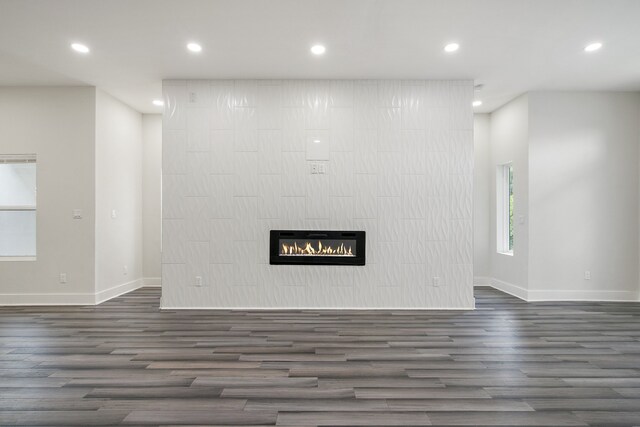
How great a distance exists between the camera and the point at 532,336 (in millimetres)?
3908

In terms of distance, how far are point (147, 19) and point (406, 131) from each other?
3197 millimetres

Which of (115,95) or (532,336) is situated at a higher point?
(115,95)

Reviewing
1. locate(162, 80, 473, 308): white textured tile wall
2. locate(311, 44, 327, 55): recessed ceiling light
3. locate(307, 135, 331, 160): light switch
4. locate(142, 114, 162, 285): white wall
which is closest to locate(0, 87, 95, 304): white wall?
locate(162, 80, 473, 308): white textured tile wall

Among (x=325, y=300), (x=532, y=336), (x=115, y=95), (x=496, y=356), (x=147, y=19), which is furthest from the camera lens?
(x=115, y=95)

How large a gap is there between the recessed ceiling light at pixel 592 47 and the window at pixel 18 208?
708cm

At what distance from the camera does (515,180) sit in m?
6.13

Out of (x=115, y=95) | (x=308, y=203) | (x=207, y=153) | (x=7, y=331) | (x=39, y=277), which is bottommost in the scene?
(x=7, y=331)

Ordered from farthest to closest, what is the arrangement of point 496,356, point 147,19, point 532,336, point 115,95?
point 115,95, point 532,336, point 147,19, point 496,356

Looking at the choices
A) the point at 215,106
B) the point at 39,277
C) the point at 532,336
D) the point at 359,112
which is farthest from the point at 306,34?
the point at 39,277

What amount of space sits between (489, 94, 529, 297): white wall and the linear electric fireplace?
2.60 metres

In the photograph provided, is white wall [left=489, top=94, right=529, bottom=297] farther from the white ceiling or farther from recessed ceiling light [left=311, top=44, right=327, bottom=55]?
recessed ceiling light [left=311, top=44, right=327, bottom=55]

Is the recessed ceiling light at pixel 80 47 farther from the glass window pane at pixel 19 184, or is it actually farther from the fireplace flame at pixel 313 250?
the fireplace flame at pixel 313 250

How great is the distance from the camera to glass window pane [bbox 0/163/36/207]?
18.2 ft

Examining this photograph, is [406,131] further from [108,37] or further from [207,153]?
[108,37]
